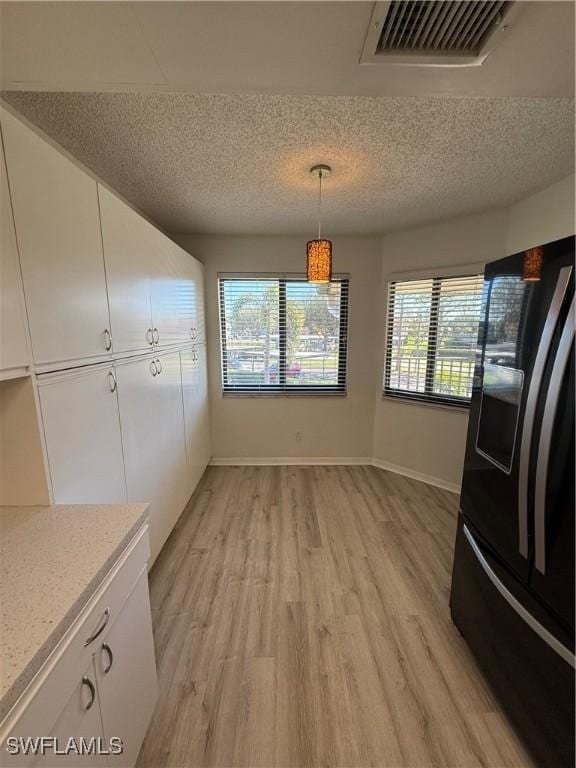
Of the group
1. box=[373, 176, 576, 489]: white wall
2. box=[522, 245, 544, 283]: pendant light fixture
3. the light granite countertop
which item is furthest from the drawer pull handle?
box=[373, 176, 576, 489]: white wall

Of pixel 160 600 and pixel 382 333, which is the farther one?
pixel 382 333

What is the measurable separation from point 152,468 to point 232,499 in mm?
1183

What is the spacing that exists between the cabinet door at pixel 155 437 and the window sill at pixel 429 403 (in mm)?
2181

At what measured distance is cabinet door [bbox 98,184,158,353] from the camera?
4.95ft

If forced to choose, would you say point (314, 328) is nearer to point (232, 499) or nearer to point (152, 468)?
point (232, 499)

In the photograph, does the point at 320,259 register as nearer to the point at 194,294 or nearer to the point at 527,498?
the point at 194,294

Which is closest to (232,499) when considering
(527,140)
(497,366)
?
(497,366)

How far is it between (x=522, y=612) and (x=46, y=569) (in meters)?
1.57

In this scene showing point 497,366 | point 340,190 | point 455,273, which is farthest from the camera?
point 455,273

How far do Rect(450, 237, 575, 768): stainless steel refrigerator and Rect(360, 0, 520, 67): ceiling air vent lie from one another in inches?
24.5

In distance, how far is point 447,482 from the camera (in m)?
3.10

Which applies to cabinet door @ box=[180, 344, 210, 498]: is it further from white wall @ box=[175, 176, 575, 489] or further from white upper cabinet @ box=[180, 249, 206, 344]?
white wall @ box=[175, 176, 575, 489]

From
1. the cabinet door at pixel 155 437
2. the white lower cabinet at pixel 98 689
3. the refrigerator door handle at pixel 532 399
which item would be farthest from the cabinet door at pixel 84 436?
the refrigerator door handle at pixel 532 399
